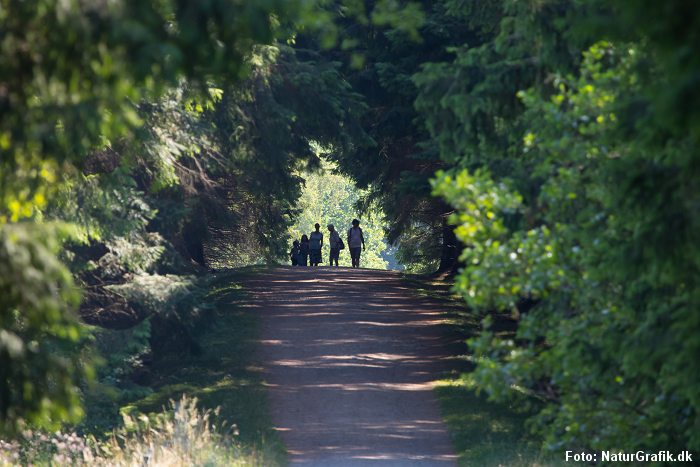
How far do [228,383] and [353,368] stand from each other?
2479mm

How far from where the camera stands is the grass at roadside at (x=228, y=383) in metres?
16.1

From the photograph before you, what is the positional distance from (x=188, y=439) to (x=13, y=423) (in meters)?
7.33

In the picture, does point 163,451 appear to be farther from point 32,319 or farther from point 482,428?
point 32,319

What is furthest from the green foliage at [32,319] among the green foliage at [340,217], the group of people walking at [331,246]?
the green foliage at [340,217]

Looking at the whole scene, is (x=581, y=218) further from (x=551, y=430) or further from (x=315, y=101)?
(x=315, y=101)

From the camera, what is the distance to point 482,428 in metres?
16.7

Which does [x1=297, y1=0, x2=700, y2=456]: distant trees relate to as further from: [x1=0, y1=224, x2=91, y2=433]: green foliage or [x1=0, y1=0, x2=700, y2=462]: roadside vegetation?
[x1=0, y1=224, x2=91, y2=433]: green foliage

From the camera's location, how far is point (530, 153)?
9.43 meters

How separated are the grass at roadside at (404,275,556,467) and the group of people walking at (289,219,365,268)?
13212mm

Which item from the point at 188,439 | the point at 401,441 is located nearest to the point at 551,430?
the point at 188,439

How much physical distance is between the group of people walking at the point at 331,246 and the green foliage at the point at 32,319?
27.2 m

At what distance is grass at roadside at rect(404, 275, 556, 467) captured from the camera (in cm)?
1458

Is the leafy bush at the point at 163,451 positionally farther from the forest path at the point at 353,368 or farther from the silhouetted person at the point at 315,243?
the silhouetted person at the point at 315,243

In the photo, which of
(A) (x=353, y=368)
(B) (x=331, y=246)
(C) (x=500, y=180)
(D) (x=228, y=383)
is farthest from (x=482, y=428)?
(B) (x=331, y=246)
